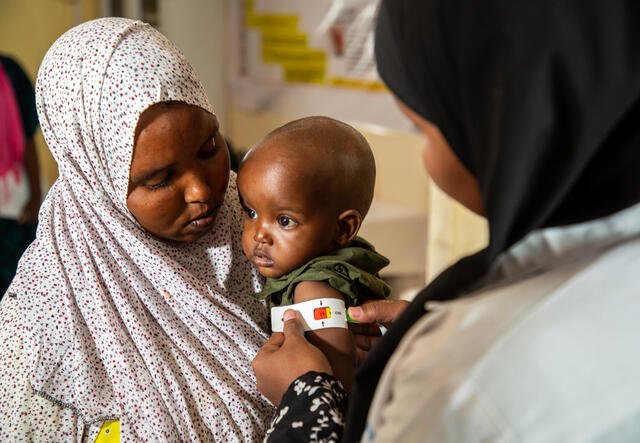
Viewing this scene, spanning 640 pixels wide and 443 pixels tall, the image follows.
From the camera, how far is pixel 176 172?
1.25m

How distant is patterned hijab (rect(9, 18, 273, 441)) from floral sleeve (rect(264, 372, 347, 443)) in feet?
0.80

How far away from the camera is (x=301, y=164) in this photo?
51.8 inches

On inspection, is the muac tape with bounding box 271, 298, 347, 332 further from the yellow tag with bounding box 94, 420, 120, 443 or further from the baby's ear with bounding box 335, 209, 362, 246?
the yellow tag with bounding box 94, 420, 120, 443

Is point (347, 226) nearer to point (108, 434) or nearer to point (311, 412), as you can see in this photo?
point (311, 412)

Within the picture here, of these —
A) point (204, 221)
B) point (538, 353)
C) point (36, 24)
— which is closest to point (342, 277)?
point (204, 221)

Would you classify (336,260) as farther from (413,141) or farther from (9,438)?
(413,141)

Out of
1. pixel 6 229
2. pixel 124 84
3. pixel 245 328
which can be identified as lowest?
pixel 6 229

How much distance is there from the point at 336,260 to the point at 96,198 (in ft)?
1.66

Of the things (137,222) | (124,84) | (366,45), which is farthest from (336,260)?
(366,45)

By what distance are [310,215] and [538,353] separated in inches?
28.3

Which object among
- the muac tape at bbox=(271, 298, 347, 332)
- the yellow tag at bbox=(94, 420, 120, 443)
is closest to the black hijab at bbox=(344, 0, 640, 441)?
the muac tape at bbox=(271, 298, 347, 332)

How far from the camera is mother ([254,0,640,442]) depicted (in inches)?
26.3

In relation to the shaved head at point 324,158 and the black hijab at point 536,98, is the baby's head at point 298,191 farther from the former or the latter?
the black hijab at point 536,98

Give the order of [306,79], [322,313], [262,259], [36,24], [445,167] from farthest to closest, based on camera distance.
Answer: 1. [36,24]
2. [306,79]
3. [262,259]
4. [322,313]
5. [445,167]
